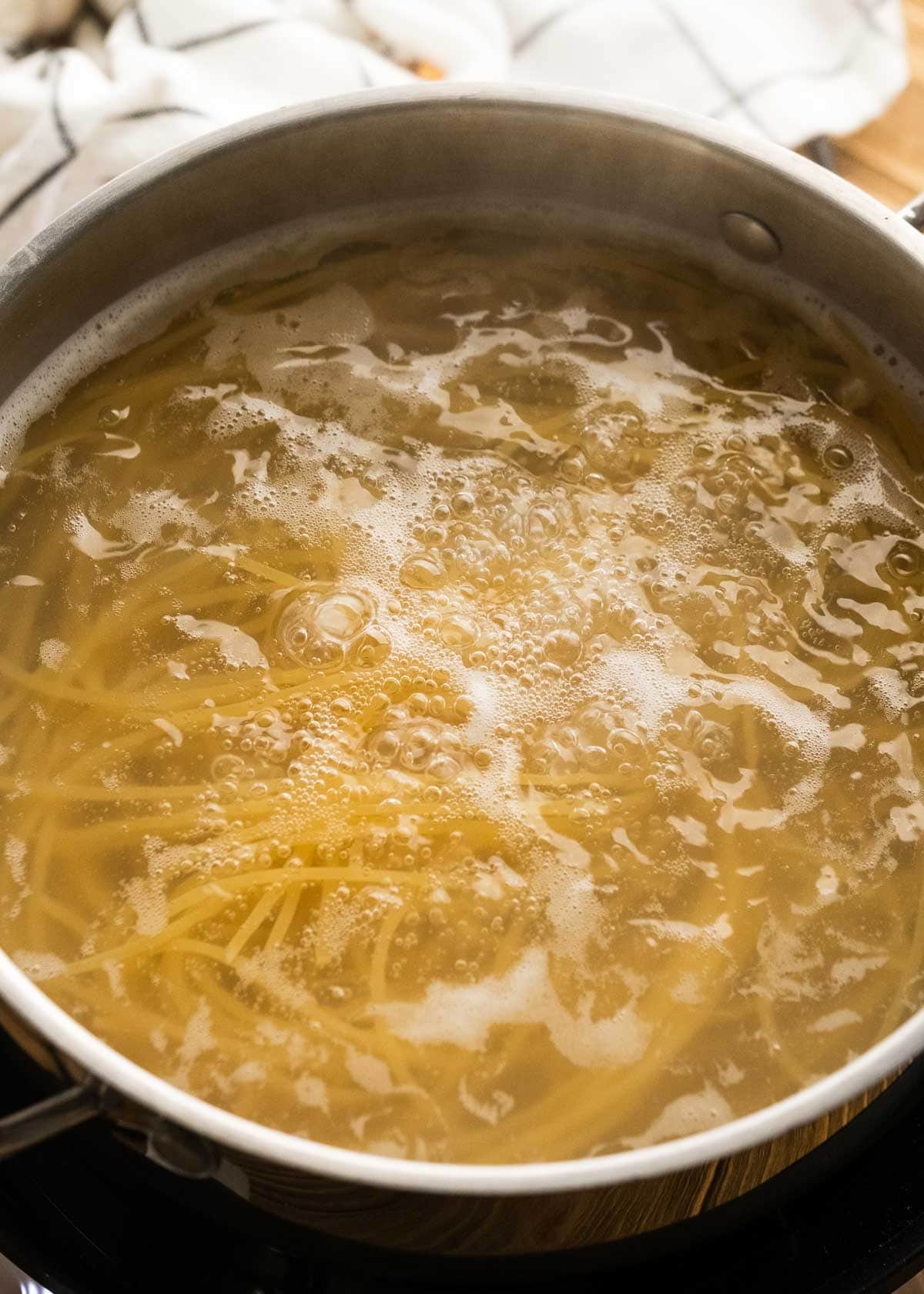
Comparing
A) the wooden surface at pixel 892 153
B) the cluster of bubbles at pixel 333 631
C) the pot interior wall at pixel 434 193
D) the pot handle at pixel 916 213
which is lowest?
the cluster of bubbles at pixel 333 631

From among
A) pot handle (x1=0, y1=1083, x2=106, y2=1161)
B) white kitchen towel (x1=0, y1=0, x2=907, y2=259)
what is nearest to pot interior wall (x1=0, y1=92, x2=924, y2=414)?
white kitchen towel (x1=0, y1=0, x2=907, y2=259)

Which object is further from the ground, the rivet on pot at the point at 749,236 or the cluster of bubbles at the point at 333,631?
the rivet on pot at the point at 749,236

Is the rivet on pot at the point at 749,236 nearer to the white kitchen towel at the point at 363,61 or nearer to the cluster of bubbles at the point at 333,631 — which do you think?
the white kitchen towel at the point at 363,61

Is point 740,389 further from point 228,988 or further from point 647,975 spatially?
point 228,988

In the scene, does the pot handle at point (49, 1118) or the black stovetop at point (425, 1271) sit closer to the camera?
the pot handle at point (49, 1118)

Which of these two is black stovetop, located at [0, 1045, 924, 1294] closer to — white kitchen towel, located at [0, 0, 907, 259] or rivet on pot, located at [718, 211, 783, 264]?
rivet on pot, located at [718, 211, 783, 264]

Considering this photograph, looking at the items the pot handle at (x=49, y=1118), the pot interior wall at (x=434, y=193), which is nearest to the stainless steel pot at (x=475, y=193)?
the pot interior wall at (x=434, y=193)

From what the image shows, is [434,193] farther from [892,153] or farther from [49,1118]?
[49,1118]
